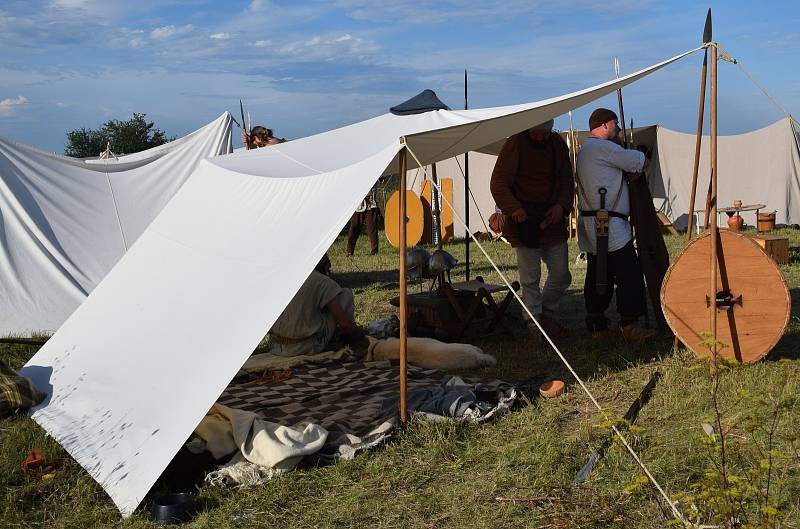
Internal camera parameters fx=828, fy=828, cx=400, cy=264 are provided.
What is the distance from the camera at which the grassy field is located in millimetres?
2727

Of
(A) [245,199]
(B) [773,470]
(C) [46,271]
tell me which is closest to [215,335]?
(A) [245,199]

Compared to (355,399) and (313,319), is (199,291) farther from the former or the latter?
(313,319)

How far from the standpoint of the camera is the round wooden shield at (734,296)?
4.12 metres

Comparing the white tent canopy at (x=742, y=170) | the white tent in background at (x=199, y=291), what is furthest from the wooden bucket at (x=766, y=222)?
the white tent in background at (x=199, y=291)

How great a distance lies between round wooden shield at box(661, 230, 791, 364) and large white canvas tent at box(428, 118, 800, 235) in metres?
8.95

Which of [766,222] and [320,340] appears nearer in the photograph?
[320,340]

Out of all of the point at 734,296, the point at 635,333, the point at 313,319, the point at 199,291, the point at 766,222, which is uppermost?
the point at 199,291

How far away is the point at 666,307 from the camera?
Answer: 4.35 meters

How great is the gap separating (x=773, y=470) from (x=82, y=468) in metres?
2.60

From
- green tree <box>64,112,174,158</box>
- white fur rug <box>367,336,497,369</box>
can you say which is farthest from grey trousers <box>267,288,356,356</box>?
green tree <box>64,112,174,158</box>

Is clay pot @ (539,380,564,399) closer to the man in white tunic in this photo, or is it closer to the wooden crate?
the man in white tunic

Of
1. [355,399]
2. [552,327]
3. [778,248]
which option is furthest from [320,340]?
[778,248]

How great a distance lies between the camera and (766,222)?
1234 centimetres

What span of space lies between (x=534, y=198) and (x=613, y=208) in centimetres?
49
